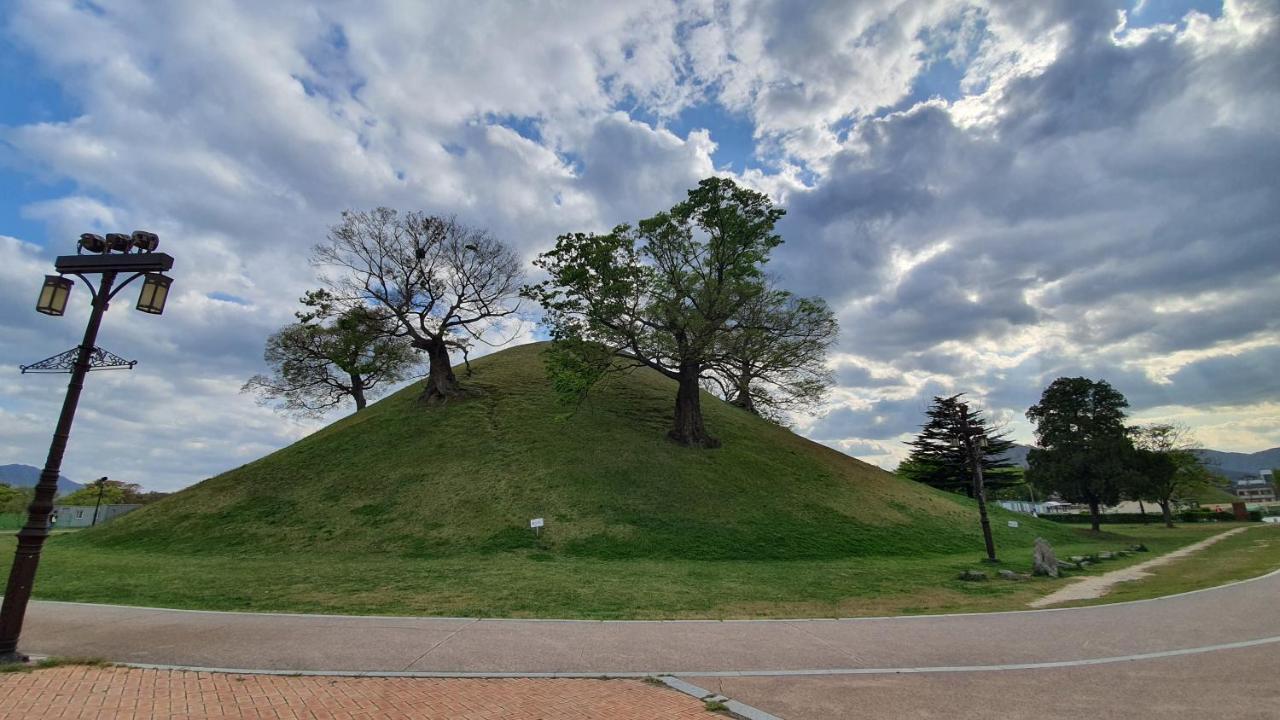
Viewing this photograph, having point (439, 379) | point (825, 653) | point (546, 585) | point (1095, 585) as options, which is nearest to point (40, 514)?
point (546, 585)

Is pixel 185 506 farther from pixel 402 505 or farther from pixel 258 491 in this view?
pixel 402 505

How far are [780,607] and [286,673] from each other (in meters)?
9.53

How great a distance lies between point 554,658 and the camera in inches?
315

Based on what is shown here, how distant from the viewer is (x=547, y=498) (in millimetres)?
26312

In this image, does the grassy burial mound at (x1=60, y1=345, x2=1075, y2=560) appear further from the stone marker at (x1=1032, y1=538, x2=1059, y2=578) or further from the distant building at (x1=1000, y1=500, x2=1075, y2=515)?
the distant building at (x1=1000, y1=500, x2=1075, y2=515)

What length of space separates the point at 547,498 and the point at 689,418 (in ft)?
35.1

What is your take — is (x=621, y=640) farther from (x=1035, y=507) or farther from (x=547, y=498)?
(x=1035, y=507)

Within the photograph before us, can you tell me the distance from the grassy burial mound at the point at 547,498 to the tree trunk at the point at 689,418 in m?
0.87

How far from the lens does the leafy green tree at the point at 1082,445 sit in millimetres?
43062

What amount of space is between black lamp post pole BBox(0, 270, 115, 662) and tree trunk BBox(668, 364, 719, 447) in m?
26.0

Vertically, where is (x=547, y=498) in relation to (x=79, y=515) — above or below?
below

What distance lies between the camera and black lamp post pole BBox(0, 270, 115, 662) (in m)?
7.70

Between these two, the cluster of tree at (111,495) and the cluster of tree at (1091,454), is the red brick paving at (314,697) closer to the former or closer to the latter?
the cluster of tree at (1091,454)

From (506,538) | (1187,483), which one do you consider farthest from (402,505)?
(1187,483)
